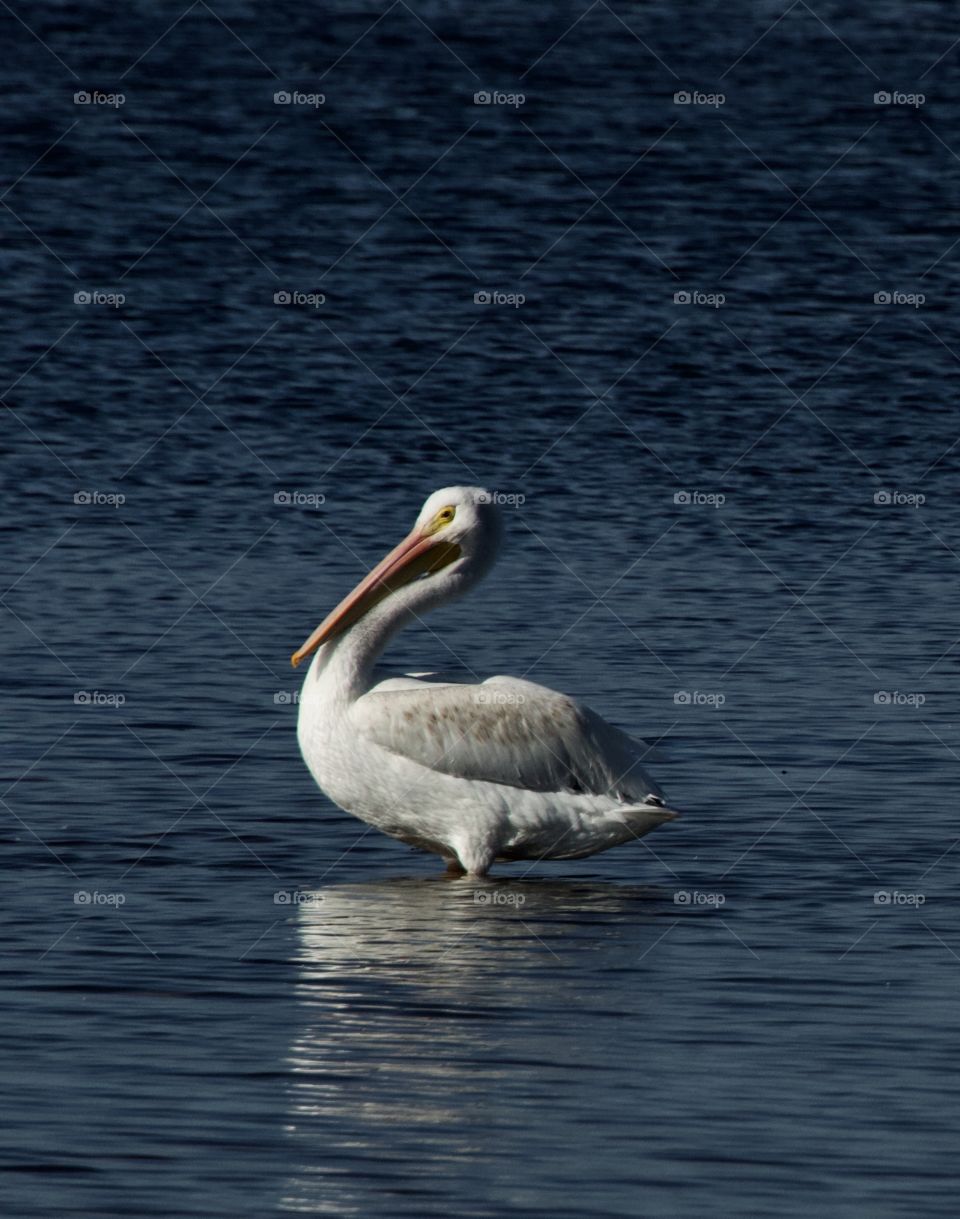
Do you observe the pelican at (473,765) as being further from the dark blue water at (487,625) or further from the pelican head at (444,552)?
the pelican head at (444,552)

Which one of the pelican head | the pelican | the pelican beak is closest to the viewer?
the pelican

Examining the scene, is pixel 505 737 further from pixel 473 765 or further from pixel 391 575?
pixel 391 575

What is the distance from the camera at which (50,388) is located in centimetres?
2234

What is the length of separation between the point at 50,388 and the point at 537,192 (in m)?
10.7

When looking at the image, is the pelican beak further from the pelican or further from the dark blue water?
the dark blue water

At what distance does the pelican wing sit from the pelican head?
59 centimetres

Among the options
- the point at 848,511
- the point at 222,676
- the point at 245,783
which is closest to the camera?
the point at 245,783

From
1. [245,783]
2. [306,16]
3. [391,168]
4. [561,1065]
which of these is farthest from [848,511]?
[306,16]

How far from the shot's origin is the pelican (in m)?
11.3

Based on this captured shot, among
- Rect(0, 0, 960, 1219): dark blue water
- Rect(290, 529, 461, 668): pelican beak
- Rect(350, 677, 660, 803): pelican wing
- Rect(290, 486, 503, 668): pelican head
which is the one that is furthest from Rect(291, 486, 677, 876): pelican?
Rect(290, 486, 503, 668): pelican head

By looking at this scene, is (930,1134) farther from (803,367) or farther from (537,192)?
(537,192)

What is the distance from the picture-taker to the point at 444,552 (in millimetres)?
12086

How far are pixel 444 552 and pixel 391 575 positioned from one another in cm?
26

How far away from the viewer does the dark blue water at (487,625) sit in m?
8.05
